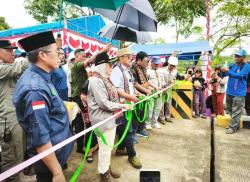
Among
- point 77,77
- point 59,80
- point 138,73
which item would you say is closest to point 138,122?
point 138,73

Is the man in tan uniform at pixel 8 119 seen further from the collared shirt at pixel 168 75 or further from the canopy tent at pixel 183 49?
the canopy tent at pixel 183 49

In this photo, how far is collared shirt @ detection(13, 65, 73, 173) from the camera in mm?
1629

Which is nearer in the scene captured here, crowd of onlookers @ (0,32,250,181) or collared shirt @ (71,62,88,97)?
crowd of onlookers @ (0,32,250,181)

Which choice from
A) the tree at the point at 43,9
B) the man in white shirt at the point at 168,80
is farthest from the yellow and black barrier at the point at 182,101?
the tree at the point at 43,9

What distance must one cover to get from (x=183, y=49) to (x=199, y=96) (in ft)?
12.5

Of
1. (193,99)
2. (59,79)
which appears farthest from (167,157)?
(193,99)

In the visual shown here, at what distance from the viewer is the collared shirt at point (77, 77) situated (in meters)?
4.23

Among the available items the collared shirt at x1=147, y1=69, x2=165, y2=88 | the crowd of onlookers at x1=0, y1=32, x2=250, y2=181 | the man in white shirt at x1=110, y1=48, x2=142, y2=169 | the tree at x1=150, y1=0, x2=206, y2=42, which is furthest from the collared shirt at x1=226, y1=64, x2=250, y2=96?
the tree at x1=150, y1=0, x2=206, y2=42

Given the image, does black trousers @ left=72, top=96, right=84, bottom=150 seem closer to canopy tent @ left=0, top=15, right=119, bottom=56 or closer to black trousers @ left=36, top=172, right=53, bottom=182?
canopy tent @ left=0, top=15, right=119, bottom=56

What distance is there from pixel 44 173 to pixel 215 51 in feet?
60.3

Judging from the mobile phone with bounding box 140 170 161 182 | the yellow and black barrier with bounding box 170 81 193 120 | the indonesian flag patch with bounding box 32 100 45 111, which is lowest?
the yellow and black barrier with bounding box 170 81 193 120

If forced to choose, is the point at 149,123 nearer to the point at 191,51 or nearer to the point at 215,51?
the point at 191,51

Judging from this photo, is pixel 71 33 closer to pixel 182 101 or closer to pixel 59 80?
pixel 182 101

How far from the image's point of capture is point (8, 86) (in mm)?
2887
